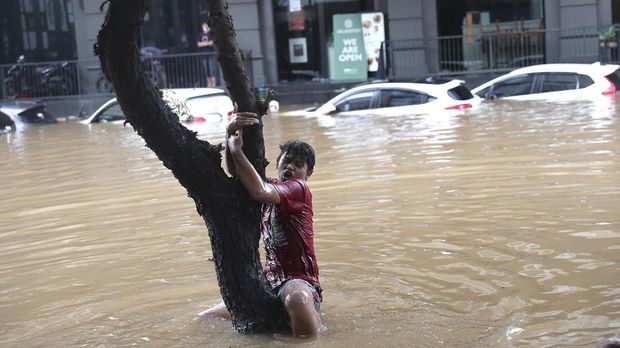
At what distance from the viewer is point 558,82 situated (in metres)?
20.2

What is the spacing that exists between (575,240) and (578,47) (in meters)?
20.9

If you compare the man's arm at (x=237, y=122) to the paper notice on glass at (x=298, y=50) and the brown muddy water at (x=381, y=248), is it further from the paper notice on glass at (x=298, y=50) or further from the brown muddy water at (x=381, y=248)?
the paper notice on glass at (x=298, y=50)

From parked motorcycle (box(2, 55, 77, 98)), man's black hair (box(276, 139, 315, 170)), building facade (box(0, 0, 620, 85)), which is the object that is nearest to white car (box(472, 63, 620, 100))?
building facade (box(0, 0, 620, 85))

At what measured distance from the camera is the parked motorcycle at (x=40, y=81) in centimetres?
2848

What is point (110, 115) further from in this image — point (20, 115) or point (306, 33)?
point (306, 33)

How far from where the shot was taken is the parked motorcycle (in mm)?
28484

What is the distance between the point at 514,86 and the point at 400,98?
2.86 m

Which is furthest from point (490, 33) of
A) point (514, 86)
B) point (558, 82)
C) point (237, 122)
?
point (237, 122)

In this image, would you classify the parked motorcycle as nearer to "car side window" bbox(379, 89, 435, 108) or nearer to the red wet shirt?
"car side window" bbox(379, 89, 435, 108)

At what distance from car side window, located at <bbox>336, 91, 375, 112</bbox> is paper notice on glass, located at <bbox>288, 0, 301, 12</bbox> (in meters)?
10.2

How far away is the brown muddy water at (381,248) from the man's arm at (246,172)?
2.87 feet

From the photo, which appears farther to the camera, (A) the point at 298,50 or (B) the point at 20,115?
(A) the point at 298,50

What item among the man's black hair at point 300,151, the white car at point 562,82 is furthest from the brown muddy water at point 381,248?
the white car at point 562,82

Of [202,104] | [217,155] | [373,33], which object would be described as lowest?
[202,104]
